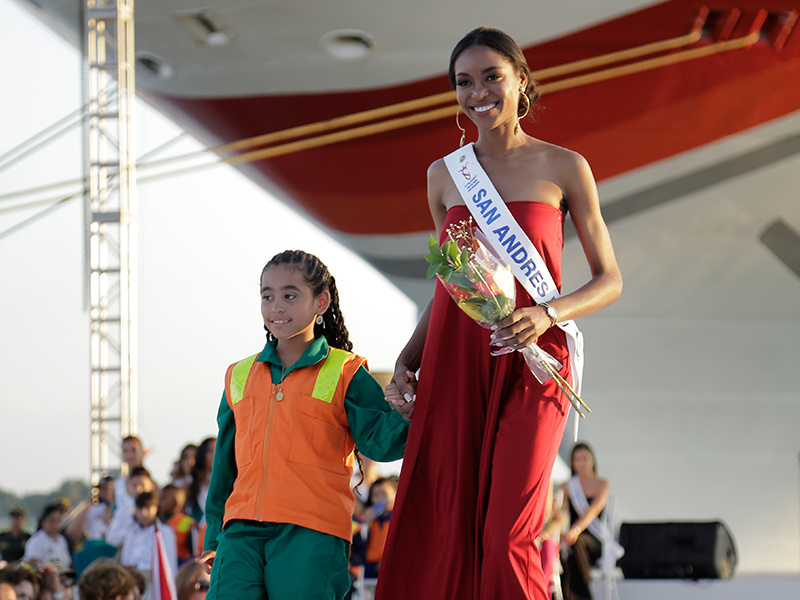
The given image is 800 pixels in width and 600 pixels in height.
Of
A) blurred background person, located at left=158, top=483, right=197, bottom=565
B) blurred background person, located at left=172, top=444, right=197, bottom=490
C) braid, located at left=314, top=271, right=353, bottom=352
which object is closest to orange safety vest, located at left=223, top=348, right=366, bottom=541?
braid, located at left=314, top=271, right=353, bottom=352

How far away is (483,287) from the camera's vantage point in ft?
5.53

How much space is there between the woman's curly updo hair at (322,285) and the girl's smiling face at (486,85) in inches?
21.8

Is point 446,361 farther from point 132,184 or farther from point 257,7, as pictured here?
point 132,184

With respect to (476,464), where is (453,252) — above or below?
above

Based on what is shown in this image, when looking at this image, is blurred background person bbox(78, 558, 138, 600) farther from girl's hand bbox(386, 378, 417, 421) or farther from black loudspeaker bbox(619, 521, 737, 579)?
black loudspeaker bbox(619, 521, 737, 579)

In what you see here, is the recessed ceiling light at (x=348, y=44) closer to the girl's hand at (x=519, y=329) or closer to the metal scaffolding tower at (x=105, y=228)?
the metal scaffolding tower at (x=105, y=228)

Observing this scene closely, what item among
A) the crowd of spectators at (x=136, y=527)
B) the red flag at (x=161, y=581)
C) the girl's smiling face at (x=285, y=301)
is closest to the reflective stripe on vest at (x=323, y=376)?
the girl's smiling face at (x=285, y=301)

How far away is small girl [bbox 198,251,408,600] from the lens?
204 centimetres

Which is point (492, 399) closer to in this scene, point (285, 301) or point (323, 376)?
point (323, 376)

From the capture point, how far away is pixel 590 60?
22.6 ft

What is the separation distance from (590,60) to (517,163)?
5265mm

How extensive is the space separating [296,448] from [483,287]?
66cm

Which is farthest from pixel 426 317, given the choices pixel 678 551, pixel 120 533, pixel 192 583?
pixel 678 551

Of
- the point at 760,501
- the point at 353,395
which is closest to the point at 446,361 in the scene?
the point at 353,395
